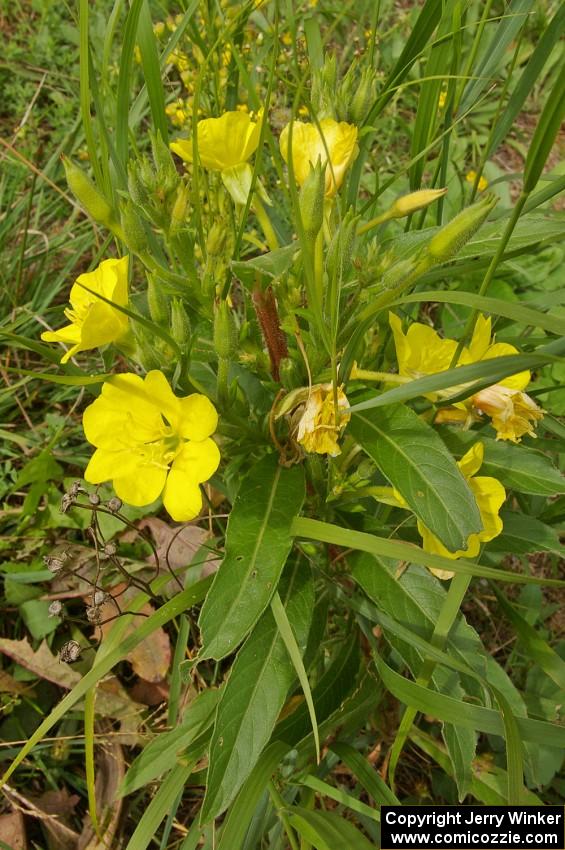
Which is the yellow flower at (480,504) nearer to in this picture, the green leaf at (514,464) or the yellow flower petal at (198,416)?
the green leaf at (514,464)

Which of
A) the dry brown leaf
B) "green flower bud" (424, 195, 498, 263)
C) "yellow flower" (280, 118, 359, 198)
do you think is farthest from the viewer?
the dry brown leaf

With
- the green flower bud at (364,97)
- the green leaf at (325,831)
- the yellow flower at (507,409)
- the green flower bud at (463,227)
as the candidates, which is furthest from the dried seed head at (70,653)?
the green flower bud at (364,97)

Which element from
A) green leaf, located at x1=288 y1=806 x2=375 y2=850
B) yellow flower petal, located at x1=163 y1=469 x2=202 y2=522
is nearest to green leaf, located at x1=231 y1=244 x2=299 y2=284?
yellow flower petal, located at x1=163 y1=469 x2=202 y2=522

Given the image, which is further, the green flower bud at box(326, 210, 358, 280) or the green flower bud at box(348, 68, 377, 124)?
the green flower bud at box(348, 68, 377, 124)

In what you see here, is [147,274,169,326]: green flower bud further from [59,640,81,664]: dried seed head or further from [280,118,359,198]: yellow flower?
[59,640,81,664]: dried seed head

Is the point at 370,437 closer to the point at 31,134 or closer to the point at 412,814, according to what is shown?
the point at 412,814

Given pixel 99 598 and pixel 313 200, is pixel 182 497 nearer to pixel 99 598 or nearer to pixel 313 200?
pixel 99 598
